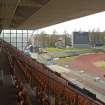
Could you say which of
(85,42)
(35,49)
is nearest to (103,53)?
(85,42)

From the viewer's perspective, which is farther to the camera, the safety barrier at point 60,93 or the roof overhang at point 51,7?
the roof overhang at point 51,7

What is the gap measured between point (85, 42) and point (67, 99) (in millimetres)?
47016

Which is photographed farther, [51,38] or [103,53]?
[51,38]

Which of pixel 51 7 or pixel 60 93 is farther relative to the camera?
pixel 51 7

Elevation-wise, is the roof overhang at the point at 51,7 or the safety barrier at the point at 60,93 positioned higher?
the roof overhang at the point at 51,7

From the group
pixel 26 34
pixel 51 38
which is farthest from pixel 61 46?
pixel 26 34

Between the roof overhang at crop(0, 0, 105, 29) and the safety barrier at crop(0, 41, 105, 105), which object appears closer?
the safety barrier at crop(0, 41, 105, 105)

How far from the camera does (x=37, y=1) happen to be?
8.34 meters

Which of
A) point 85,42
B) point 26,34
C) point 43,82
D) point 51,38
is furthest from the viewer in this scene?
point 51,38

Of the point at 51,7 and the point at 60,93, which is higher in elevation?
the point at 51,7

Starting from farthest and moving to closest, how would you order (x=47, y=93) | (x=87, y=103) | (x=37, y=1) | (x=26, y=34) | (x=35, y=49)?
(x=35, y=49), (x=26, y=34), (x=37, y=1), (x=47, y=93), (x=87, y=103)

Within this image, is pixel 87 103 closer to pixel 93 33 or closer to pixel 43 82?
pixel 43 82

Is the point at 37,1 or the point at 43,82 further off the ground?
the point at 37,1

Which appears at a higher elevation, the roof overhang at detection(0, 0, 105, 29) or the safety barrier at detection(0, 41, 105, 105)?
the roof overhang at detection(0, 0, 105, 29)
